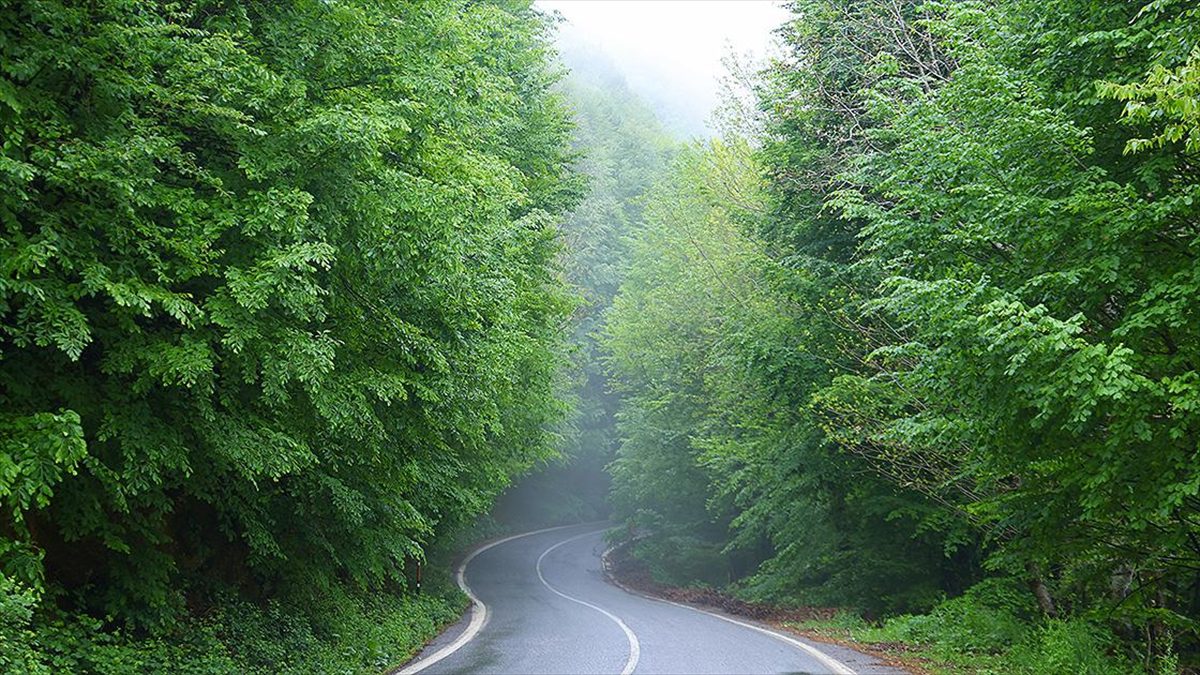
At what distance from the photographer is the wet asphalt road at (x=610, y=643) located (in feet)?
33.1

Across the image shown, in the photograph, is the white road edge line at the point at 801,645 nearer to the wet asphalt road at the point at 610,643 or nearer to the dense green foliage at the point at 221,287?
the wet asphalt road at the point at 610,643

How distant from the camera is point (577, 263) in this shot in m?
41.4

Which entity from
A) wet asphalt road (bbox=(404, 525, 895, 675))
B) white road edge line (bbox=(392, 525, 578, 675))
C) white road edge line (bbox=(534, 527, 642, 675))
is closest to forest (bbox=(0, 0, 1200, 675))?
white road edge line (bbox=(392, 525, 578, 675))

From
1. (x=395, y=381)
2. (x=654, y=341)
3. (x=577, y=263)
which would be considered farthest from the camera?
(x=577, y=263)

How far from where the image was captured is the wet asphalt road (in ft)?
33.1

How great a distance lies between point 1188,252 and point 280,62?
7.18 metres

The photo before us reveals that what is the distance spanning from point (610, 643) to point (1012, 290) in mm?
8160

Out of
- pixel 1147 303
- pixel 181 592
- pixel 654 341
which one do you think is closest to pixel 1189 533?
pixel 1147 303

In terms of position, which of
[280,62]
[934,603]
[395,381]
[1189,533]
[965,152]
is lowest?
[934,603]

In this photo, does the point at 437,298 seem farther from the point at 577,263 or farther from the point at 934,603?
the point at 577,263

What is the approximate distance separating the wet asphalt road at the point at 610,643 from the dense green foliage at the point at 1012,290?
2.91m

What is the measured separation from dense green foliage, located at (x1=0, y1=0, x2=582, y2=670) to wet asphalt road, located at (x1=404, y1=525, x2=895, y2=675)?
2.42 metres

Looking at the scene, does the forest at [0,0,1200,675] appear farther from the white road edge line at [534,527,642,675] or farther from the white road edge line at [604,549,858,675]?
the white road edge line at [534,527,642,675]

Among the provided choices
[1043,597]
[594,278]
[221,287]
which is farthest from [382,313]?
[594,278]
